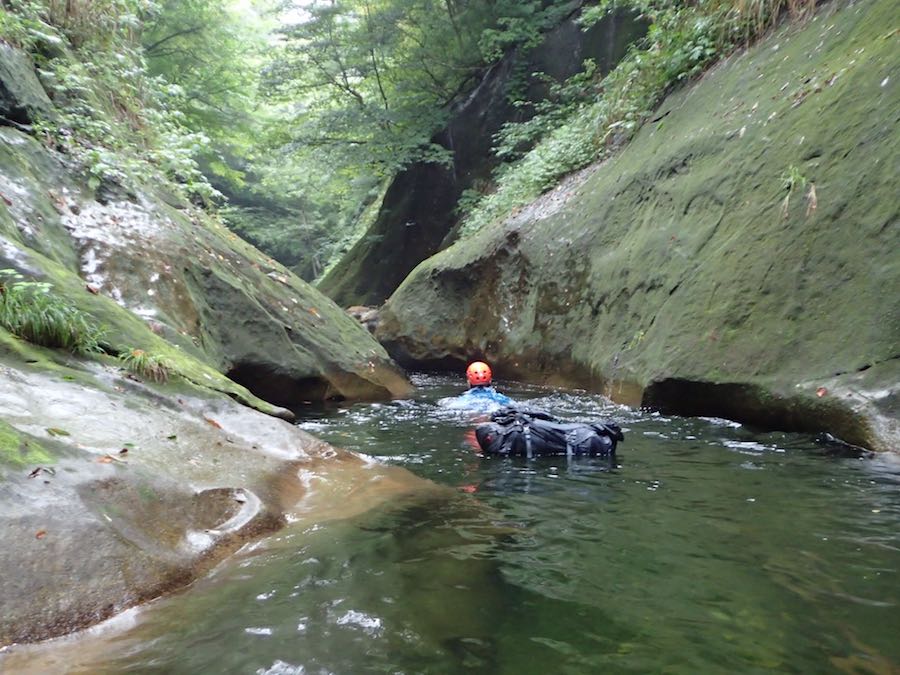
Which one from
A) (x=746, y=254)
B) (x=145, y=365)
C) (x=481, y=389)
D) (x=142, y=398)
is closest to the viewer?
(x=142, y=398)

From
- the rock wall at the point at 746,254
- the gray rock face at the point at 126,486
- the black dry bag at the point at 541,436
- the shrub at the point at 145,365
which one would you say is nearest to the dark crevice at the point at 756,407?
the rock wall at the point at 746,254

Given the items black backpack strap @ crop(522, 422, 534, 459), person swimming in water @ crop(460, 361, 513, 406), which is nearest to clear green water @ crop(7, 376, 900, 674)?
black backpack strap @ crop(522, 422, 534, 459)

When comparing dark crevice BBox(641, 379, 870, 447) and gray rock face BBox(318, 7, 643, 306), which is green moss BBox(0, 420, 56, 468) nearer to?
dark crevice BBox(641, 379, 870, 447)

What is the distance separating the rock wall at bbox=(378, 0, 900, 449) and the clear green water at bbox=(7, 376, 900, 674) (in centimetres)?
111

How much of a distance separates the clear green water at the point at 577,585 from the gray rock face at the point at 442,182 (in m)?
14.8

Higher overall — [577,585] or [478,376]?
[478,376]

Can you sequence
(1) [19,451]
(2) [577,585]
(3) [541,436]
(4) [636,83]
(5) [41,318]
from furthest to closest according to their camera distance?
(4) [636,83], (3) [541,436], (5) [41,318], (1) [19,451], (2) [577,585]

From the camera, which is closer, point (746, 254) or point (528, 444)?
point (528, 444)

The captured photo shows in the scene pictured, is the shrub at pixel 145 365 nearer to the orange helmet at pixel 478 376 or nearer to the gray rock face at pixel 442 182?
the orange helmet at pixel 478 376

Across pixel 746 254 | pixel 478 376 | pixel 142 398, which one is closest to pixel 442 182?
pixel 478 376

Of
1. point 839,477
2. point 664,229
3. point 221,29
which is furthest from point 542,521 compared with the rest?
point 221,29

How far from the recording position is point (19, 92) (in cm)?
766

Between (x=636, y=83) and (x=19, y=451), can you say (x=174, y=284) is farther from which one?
(x=636, y=83)

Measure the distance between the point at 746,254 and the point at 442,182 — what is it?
47.2 ft
